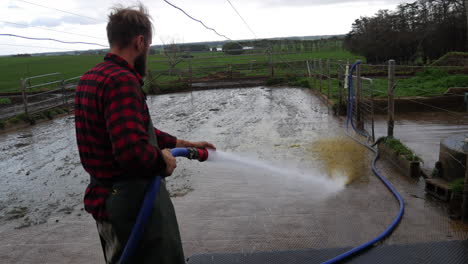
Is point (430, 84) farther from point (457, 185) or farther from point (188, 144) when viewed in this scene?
point (188, 144)

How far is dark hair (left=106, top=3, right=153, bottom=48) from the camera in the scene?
5.86ft

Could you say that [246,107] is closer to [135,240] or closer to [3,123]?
[3,123]

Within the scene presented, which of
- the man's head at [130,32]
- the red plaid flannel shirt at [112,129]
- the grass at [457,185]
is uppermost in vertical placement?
the man's head at [130,32]

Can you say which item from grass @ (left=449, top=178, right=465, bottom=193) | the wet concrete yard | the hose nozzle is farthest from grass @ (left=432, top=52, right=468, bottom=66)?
the hose nozzle

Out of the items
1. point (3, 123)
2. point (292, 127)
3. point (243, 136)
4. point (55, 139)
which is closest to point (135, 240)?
point (243, 136)

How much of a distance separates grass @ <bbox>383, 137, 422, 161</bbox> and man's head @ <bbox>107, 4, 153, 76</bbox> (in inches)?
174

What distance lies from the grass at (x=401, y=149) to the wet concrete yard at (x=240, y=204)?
0.86 feet

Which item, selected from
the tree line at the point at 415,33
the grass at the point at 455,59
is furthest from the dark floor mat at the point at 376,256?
the tree line at the point at 415,33

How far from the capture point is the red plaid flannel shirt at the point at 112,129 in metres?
1.62

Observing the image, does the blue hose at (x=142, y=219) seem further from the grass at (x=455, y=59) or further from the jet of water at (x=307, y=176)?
the grass at (x=455, y=59)

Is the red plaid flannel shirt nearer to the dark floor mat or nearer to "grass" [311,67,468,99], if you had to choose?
the dark floor mat

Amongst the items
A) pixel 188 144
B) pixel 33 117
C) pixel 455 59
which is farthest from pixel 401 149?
pixel 455 59

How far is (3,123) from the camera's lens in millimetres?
10141

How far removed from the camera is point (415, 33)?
69.1 feet
